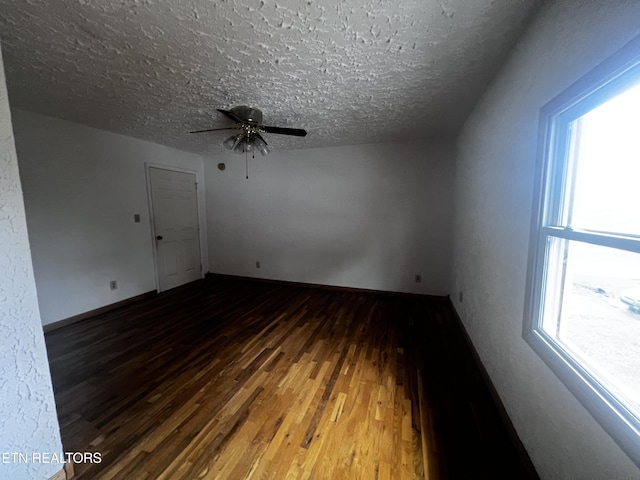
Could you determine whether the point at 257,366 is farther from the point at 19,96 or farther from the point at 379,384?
the point at 19,96

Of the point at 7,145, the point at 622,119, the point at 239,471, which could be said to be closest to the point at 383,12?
the point at 622,119

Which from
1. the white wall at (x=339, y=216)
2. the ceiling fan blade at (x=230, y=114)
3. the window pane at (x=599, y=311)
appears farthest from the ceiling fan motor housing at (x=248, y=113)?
the window pane at (x=599, y=311)

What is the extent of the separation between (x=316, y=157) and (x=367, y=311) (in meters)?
2.49

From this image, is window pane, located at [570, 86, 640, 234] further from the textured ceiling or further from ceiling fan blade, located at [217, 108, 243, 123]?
ceiling fan blade, located at [217, 108, 243, 123]

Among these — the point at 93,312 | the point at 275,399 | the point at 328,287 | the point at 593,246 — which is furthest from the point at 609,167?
the point at 93,312

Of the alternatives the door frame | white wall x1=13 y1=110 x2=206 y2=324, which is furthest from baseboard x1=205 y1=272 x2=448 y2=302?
white wall x1=13 y1=110 x2=206 y2=324

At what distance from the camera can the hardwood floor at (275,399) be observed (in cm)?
125

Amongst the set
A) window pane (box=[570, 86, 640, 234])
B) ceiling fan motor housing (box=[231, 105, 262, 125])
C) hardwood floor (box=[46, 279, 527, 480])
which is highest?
ceiling fan motor housing (box=[231, 105, 262, 125])

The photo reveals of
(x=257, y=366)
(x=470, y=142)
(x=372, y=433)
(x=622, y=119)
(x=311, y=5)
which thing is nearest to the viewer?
(x=622, y=119)

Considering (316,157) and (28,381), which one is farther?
(316,157)

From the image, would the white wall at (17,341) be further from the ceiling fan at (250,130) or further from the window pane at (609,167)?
the window pane at (609,167)

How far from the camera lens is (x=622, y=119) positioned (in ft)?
2.64

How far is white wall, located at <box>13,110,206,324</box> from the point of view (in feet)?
8.27

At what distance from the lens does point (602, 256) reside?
34.5 inches
